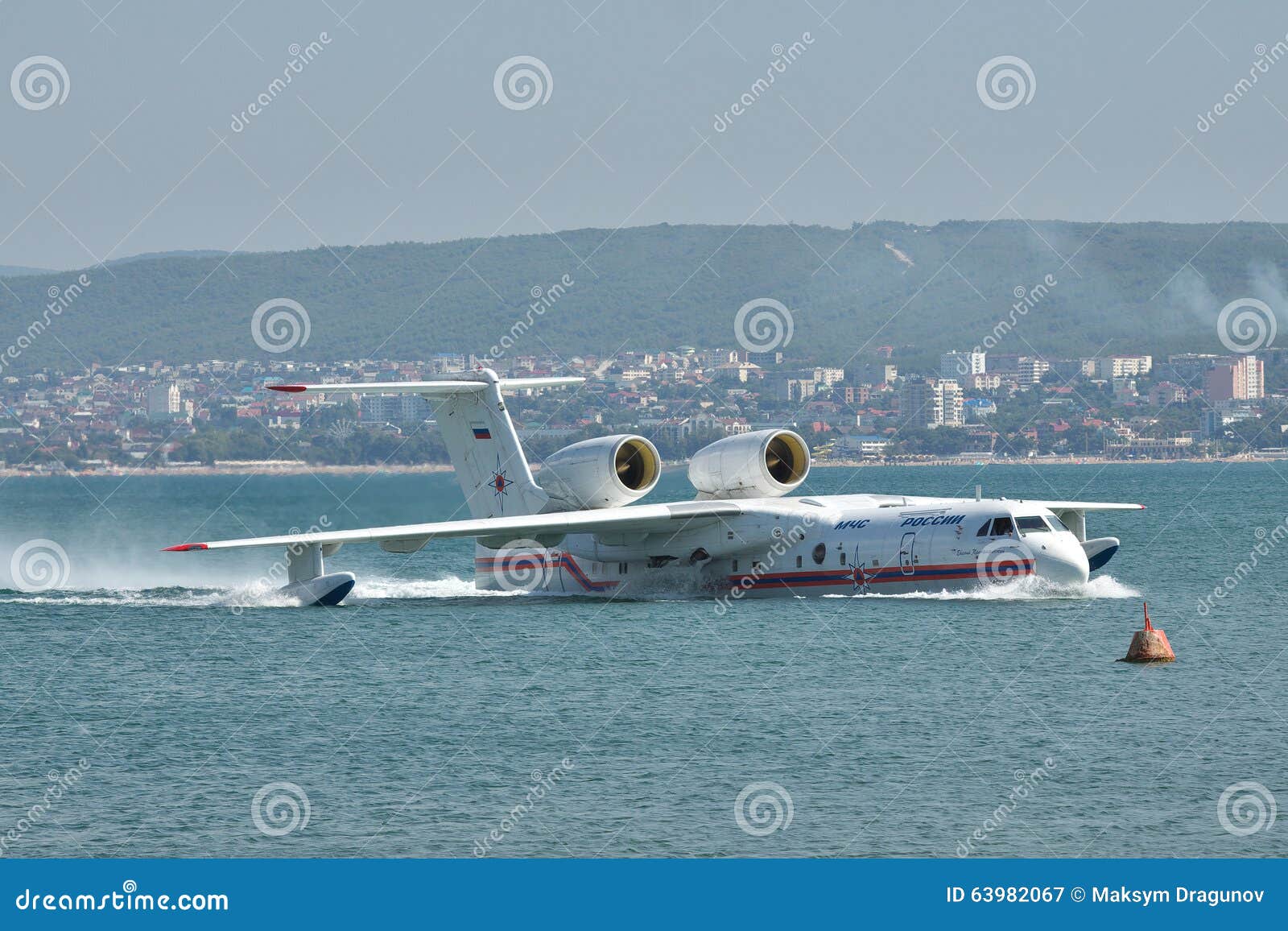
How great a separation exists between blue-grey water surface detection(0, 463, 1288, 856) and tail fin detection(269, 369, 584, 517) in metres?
2.50

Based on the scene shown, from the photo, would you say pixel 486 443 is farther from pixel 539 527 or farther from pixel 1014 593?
pixel 1014 593

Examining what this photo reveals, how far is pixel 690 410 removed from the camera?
133875mm

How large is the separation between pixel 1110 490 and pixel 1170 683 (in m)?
91.3

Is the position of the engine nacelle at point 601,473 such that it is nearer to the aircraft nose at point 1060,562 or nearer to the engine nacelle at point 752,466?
the engine nacelle at point 752,466

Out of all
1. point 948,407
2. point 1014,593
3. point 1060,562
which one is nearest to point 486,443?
point 1014,593

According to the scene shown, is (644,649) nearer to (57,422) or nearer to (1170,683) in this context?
(1170,683)

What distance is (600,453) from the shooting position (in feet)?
128

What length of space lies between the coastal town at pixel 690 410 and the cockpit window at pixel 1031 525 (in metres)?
76.9

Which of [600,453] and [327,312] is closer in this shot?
[600,453]

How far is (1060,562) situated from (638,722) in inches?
521

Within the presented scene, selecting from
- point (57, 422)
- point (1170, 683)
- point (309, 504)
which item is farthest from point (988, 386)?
point (1170, 683)

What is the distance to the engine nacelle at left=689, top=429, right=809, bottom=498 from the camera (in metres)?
38.8

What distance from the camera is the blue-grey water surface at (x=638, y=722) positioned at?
1805 cm

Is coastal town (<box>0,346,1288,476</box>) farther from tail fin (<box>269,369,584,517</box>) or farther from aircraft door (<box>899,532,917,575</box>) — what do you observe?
aircraft door (<box>899,532,917,575</box>)
